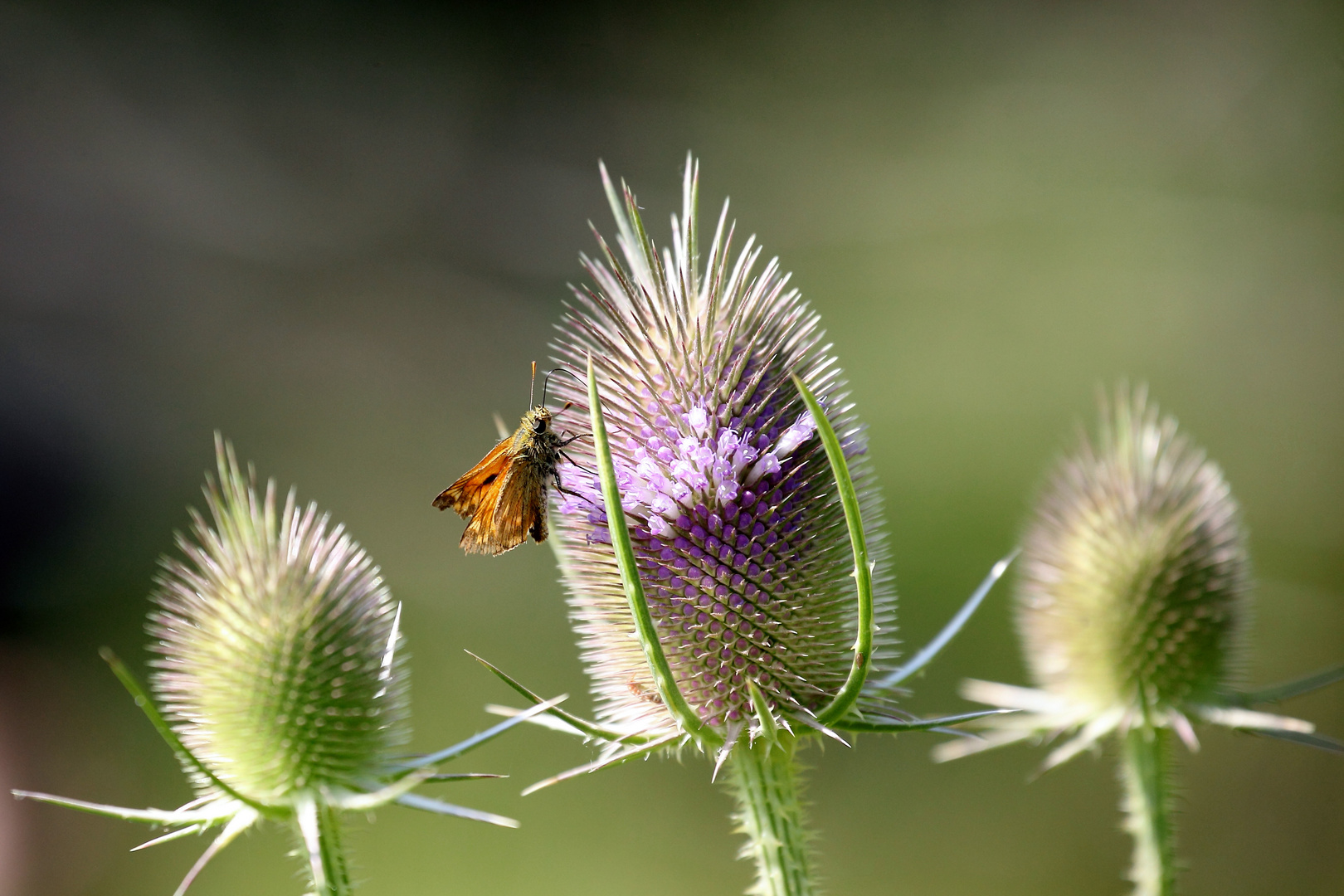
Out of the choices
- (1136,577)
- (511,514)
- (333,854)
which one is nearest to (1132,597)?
(1136,577)

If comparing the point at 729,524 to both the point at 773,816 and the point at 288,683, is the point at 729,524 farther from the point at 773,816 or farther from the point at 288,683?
the point at 288,683

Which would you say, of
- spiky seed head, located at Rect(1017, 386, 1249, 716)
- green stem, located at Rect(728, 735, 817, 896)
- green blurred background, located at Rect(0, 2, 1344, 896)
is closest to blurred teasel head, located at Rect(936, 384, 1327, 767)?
spiky seed head, located at Rect(1017, 386, 1249, 716)

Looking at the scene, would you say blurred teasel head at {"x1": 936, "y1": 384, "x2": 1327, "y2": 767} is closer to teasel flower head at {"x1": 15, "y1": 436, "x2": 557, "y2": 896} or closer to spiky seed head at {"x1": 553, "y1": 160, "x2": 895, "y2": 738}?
spiky seed head at {"x1": 553, "y1": 160, "x2": 895, "y2": 738}

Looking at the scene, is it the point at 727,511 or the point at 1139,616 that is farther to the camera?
the point at 1139,616

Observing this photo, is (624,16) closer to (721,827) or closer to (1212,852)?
(721,827)

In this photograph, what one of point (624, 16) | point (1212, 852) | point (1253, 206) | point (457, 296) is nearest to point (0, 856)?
point (457, 296)

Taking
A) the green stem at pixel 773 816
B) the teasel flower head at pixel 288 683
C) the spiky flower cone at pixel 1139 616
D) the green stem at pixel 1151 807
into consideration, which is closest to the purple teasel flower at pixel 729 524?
the green stem at pixel 773 816
